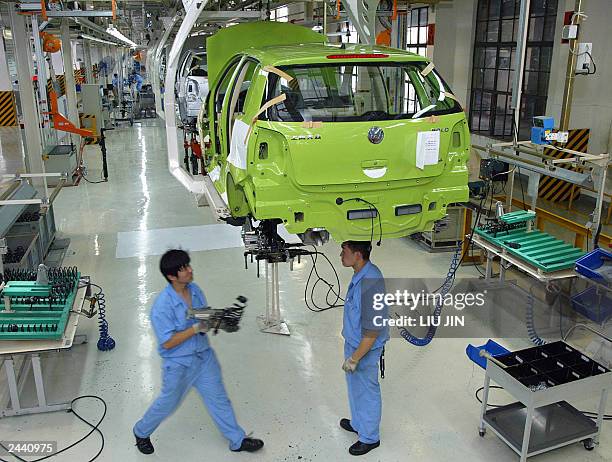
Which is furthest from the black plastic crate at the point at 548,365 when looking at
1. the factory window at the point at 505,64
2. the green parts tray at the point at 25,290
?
the factory window at the point at 505,64

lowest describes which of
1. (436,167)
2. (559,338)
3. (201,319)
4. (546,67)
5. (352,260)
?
(559,338)

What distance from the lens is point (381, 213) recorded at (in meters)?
4.17

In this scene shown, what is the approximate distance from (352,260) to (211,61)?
116 inches

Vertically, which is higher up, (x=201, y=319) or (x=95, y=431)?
(x=201, y=319)

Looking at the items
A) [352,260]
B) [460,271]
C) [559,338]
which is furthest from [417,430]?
[460,271]

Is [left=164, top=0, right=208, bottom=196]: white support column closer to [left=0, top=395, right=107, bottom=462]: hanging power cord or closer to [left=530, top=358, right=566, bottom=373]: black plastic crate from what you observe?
[left=0, top=395, right=107, bottom=462]: hanging power cord

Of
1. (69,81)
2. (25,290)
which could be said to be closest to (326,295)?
(25,290)

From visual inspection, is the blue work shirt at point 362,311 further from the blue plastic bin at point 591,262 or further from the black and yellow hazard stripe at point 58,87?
the black and yellow hazard stripe at point 58,87

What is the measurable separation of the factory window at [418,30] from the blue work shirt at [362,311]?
33.4 feet

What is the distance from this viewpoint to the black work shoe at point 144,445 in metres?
4.01

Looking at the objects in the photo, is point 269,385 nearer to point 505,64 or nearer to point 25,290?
point 25,290

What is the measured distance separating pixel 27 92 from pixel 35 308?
5321mm

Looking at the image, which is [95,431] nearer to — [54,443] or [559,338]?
[54,443]

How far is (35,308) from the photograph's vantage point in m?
4.59
